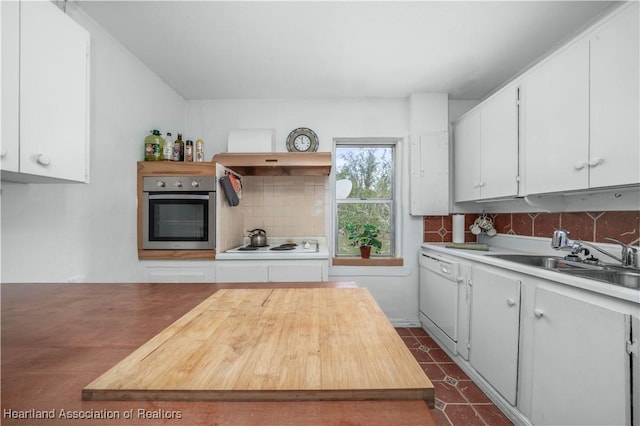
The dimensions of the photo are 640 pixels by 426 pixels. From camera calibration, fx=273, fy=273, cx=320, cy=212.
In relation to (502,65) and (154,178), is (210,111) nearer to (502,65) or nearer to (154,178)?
(154,178)

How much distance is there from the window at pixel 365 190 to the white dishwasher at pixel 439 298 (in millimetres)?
547

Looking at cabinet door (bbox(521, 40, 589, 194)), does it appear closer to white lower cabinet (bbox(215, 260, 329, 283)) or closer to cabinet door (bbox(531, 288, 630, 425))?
cabinet door (bbox(531, 288, 630, 425))

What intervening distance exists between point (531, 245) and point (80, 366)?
2.88 m

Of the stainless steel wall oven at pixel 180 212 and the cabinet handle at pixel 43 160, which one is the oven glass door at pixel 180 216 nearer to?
the stainless steel wall oven at pixel 180 212

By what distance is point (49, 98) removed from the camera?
1.11 meters

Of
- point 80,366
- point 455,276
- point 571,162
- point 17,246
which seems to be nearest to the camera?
point 80,366

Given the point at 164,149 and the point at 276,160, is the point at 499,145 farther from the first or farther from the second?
the point at 164,149

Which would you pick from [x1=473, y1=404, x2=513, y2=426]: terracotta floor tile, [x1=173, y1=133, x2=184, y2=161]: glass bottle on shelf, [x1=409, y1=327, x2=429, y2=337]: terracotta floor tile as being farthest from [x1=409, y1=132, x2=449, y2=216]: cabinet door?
[x1=173, y1=133, x2=184, y2=161]: glass bottle on shelf

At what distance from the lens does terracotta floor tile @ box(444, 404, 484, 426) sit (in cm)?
161

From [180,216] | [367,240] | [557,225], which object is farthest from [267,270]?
[557,225]

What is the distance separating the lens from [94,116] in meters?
1.88

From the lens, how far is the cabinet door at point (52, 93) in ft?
3.40

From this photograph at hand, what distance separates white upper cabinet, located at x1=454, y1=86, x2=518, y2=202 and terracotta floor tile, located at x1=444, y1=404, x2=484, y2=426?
1523 mm

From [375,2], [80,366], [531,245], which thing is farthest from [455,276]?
[80,366]
